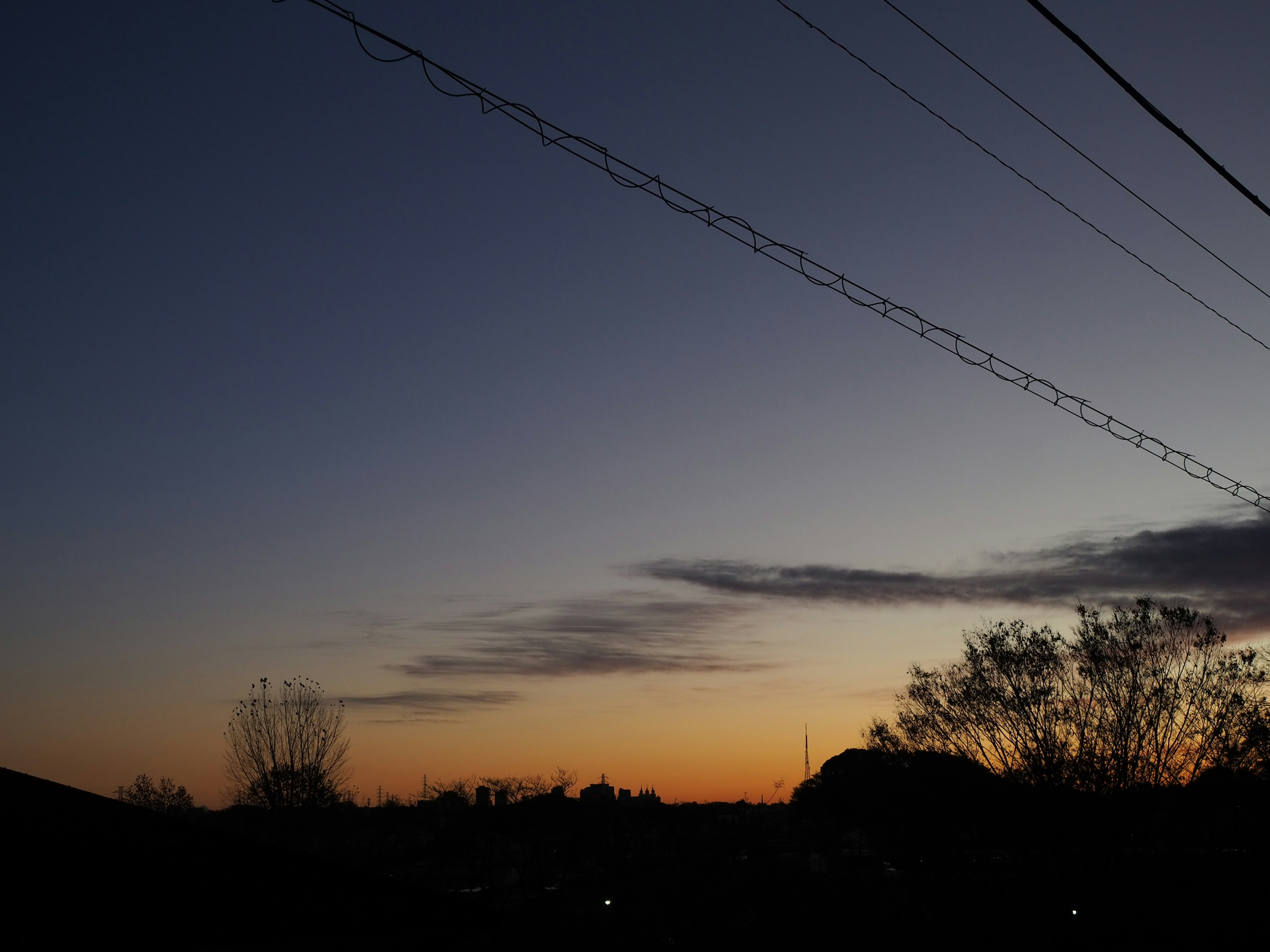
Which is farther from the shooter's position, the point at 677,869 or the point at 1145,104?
the point at 677,869

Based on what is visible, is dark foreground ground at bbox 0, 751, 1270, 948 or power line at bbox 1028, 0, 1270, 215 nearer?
power line at bbox 1028, 0, 1270, 215

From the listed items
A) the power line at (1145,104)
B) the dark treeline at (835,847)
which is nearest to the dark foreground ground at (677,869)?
the dark treeline at (835,847)

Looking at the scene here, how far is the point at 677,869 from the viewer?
4581cm

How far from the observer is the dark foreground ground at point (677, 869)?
369 inches

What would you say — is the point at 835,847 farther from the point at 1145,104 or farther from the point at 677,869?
the point at 1145,104

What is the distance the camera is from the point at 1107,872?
92.2 feet

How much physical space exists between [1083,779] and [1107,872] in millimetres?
2973

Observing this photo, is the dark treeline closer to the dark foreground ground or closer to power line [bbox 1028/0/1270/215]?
the dark foreground ground

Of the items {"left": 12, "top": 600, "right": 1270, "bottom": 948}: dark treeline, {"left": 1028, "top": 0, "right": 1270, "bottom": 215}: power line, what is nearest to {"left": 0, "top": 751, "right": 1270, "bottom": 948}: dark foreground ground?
{"left": 12, "top": 600, "right": 1270, "bottom": 948}: dark treeline

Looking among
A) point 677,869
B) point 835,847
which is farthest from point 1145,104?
point 835,847

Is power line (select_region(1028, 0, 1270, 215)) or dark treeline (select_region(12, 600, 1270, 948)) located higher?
power line (select_region(1028, 0, 1270, 215))

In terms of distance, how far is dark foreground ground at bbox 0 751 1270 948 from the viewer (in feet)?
30.7

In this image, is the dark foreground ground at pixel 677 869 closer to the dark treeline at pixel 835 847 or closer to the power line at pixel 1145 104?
the dark treeline at pixel 835 847

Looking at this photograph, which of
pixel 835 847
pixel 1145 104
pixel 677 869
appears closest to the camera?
pixel 1145 104
